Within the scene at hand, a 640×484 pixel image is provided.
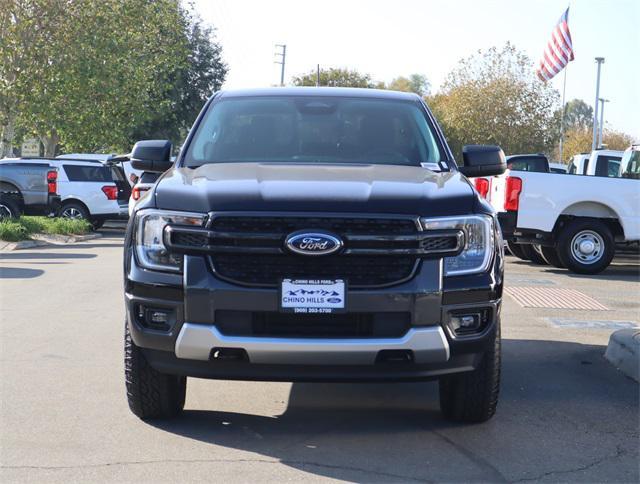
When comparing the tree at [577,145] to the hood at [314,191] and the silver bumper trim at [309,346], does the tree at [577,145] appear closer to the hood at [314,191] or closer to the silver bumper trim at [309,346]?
the hood at [314,191]

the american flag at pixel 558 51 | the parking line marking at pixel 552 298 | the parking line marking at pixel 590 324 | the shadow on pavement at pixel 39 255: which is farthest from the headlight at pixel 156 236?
the american flag at pixel 558 51

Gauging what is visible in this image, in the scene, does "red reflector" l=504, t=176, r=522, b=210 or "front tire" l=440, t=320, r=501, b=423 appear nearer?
"front tire" l=440, t=320, r=501, b=423

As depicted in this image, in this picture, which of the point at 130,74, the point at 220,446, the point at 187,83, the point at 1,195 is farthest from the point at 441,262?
the point at 187,83

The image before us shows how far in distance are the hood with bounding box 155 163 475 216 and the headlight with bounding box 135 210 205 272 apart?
0.19ft

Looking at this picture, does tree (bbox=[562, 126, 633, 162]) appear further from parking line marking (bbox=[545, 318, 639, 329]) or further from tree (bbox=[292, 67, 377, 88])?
parking line marking (bbox=[545, 318, 639, 329])

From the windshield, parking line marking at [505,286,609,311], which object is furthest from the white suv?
the windshield

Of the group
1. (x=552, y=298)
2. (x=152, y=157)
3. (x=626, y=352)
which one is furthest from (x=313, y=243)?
(x=552, y=298)

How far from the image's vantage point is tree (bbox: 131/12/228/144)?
178 ft

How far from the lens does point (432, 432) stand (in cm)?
586

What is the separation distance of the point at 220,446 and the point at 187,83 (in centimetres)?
5175

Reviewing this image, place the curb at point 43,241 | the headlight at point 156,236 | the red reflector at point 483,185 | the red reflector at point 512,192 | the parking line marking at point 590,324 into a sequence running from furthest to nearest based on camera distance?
1. the curb at point 43,241
2. the red reflector at point 483,185
3. the red reflector at point 512,192
4. the parking line marking at point 590,324
5. the headlight at point 156,236

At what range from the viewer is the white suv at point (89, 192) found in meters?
25.9

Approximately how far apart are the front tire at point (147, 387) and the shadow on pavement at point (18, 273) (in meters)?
8.81

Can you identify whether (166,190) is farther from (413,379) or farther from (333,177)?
(413,379)
